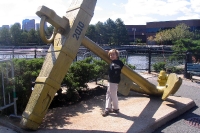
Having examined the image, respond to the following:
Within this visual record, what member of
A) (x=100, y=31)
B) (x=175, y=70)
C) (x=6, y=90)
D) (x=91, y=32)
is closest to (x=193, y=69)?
(x=175, y=70)

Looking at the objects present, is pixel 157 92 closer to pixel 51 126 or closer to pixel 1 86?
pixel 51 126

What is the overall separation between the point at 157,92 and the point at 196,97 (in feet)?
5.63

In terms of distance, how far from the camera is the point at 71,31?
3.55 metres

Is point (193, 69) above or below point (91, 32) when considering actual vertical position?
below

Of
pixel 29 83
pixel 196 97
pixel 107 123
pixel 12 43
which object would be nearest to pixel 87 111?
pixel 107 123

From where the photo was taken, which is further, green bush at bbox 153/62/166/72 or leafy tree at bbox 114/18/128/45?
leafy tree at bbox 114/18/128/45

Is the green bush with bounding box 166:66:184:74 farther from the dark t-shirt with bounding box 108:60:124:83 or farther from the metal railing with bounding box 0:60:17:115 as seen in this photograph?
the metal railing with bounding box 0:60:17:115

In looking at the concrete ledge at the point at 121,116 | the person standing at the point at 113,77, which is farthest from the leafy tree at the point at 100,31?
the person standing at the point at 113,77

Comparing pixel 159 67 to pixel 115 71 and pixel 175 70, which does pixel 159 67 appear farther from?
pixel 115 71

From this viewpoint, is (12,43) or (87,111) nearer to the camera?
(87,111)

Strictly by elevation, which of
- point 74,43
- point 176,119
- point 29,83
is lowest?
point 176,119

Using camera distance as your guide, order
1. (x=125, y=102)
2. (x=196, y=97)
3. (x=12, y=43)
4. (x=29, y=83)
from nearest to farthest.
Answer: (x=29, y=83), (x=125, y=102), (x=196, y=97), (x=12, y=43)

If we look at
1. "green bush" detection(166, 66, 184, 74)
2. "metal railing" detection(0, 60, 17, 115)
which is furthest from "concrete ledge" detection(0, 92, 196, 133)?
"green bush" detection(166, 66, 184, 74)

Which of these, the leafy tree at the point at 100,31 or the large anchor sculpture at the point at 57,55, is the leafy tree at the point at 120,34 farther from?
the large anchor sculpture at the point at 57,55
